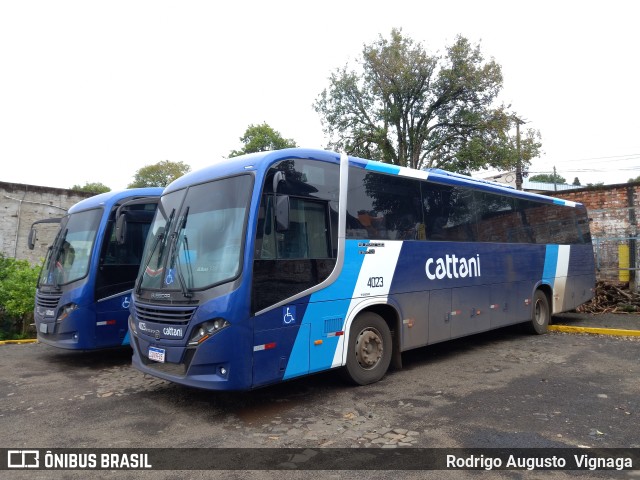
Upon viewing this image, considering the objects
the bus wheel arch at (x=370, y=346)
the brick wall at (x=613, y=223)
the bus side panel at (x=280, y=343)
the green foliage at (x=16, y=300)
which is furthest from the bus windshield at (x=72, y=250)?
the brick wall at (x=613, y=223)

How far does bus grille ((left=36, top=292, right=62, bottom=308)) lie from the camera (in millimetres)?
8297

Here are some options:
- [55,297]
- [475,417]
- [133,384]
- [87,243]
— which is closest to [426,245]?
[475,417]

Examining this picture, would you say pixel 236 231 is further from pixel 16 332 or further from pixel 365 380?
pixel 16 332

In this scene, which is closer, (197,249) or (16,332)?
(197,249)

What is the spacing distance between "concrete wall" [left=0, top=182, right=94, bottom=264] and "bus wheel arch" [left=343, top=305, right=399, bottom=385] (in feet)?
45.7

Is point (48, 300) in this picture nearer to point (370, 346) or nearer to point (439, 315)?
point (370, 346)

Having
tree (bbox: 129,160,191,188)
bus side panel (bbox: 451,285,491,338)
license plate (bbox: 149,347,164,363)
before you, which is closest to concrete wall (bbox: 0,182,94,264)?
license plate (bbox: 149,347,164,363)

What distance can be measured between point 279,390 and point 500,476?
3.42 metres

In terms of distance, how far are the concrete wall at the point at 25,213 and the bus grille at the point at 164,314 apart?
12.6 meters

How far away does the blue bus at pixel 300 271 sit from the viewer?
528cm

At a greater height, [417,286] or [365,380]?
[417,286]

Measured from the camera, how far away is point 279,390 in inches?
263

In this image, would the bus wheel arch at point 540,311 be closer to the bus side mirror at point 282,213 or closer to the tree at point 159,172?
the bus side mirror at point 282,213

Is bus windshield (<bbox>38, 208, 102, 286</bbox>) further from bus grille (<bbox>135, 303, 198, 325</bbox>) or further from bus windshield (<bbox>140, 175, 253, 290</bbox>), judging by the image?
bus grille (<bbox>135, 303, 198, 325</bbox>)
